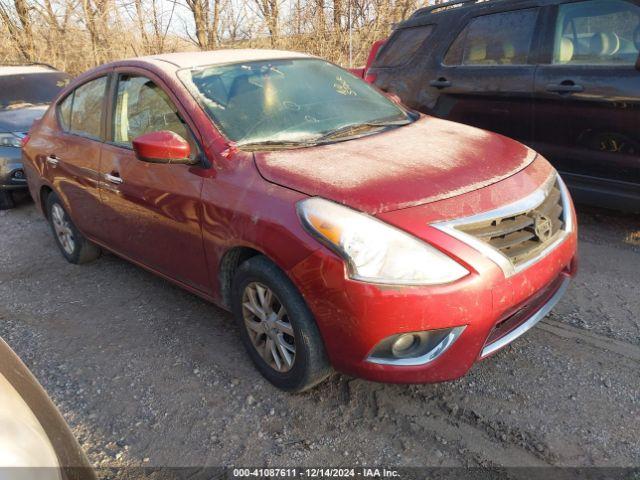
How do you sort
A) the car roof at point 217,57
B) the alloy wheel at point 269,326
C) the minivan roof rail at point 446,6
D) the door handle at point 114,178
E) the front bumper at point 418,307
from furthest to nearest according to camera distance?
1. the minivan roof rail at point 446,6
2. the door handle at point 114,178
3. the car roof at point 217,57
4. the alloy wheel at point 269,326
5. the front bumper at point 418,307

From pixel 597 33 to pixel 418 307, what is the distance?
3126mm

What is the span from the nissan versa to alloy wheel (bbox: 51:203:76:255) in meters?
0.90

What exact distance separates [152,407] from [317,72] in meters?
2.31

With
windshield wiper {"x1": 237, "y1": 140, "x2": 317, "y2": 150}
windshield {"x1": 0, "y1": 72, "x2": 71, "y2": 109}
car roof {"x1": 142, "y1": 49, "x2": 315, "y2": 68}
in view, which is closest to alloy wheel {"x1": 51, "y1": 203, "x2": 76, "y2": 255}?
car roof {"x1": 142, "y1": 49, "x2": 315, "y2": 68}

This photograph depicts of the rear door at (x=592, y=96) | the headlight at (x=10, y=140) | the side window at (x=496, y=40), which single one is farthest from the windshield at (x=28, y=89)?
the rear door at (x=592, y=96)

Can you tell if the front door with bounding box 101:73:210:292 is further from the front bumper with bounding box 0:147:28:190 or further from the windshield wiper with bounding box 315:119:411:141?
the front bumper with bounding box 0:147:28:190

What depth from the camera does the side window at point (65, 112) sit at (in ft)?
14.4

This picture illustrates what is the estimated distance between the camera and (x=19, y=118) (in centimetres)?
711

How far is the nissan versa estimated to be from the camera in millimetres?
2203

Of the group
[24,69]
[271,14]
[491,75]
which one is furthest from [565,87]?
[271,14]

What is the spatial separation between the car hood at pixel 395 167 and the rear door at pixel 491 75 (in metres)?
1.53

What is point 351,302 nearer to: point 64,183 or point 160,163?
point 160,163

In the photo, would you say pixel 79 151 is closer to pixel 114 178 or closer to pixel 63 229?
pixel 114 178

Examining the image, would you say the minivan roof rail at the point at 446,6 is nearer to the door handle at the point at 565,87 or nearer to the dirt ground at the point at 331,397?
the door handle at the point at 565,87
